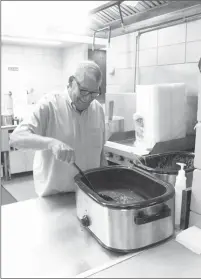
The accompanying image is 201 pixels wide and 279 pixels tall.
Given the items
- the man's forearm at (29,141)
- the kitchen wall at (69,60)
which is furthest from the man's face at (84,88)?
the kitchen wall at (69,60)

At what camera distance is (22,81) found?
4812 millimetres

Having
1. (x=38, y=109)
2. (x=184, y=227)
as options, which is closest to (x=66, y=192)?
(x=38, y=109)

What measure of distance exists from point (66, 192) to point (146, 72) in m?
1.49

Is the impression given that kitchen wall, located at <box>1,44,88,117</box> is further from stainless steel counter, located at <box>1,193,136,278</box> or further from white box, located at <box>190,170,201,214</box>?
white box, located at <box>190,170,201,214</box>

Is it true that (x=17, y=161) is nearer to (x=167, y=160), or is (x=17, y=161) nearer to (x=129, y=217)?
(x=167, y=160)

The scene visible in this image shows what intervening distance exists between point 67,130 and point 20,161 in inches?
123

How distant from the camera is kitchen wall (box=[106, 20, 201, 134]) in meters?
2.03

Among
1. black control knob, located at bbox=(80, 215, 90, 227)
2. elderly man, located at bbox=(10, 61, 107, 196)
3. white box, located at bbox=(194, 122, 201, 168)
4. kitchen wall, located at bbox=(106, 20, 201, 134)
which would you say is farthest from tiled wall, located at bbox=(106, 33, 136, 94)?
black control knob, located at bbox=(80, 215, 90, 227)

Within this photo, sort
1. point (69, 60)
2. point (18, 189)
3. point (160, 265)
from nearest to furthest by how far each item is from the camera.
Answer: point (160, 265) < point (18, 189) < point (69, 60)

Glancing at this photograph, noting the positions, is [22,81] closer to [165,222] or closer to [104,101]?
[104,101]

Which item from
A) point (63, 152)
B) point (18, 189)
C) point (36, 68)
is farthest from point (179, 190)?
point (36, 68)

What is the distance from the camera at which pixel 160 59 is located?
231 cm

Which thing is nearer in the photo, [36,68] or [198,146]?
[198,146]

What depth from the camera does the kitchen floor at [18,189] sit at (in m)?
3.47
